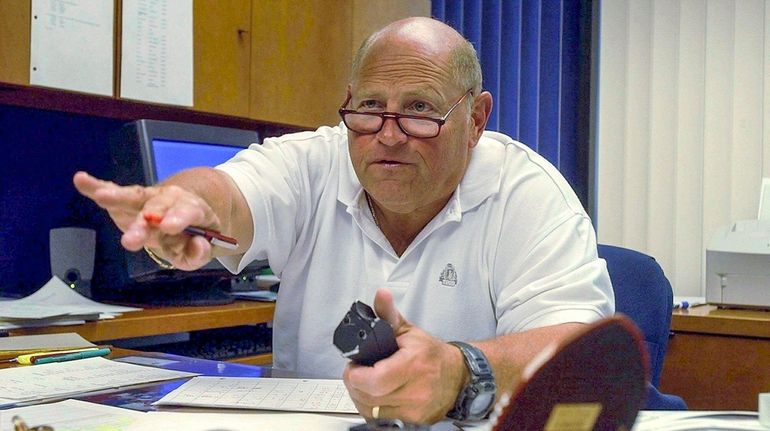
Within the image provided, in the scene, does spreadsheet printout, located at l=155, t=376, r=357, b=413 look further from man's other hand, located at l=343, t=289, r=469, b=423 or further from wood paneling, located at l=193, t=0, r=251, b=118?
wood paneling, located at l=193, t=0, r=251, b=118

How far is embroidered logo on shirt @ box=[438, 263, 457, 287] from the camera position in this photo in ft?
4.66

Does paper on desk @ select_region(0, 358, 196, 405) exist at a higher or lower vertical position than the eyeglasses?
lower

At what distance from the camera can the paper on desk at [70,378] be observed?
1093 mm

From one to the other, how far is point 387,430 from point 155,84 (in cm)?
156

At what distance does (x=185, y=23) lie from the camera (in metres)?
2.28

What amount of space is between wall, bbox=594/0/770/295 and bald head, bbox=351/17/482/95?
1818 mm

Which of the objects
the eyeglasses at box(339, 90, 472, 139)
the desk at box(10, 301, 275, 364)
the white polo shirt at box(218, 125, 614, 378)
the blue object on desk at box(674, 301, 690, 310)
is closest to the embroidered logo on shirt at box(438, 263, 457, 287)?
the white polo shirt at box(218, 125, 614, 378)

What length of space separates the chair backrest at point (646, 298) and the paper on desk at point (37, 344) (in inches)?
40.4

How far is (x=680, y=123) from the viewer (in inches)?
120

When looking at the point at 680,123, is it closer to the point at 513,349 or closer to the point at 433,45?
the point at 433,45

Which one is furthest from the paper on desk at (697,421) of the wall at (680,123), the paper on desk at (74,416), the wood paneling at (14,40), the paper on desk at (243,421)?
the wall at (680,123)

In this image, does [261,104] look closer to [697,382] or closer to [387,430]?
[697,382]

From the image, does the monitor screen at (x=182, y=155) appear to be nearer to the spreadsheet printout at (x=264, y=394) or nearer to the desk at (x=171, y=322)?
the desk at (x=171, y=322)

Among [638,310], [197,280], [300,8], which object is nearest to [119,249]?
[197,280]
